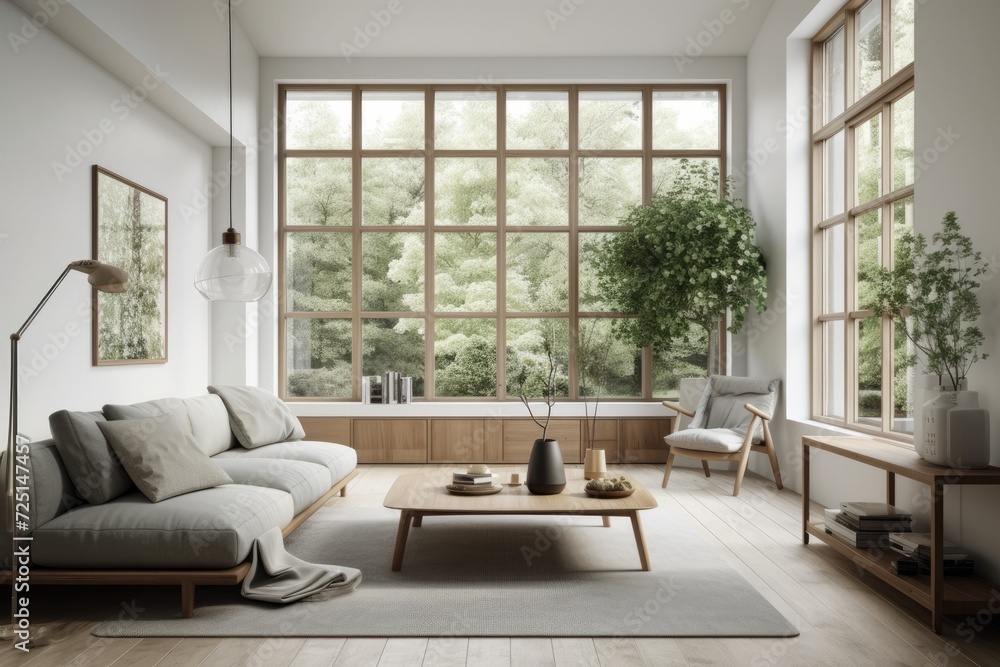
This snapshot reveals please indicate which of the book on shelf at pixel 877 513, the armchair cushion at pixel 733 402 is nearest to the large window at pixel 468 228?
the armchair cushion at pixel 733 402

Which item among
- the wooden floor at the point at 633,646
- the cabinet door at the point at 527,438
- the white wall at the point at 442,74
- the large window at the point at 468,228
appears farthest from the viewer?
the large window at the point at 468,228

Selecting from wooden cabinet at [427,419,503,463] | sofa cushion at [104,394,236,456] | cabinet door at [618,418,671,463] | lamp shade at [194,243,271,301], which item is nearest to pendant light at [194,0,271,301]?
lamp shade at [194,243,271,301]

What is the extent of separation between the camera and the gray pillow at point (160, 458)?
12.2 ft

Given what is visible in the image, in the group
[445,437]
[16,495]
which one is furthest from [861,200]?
[16,495]

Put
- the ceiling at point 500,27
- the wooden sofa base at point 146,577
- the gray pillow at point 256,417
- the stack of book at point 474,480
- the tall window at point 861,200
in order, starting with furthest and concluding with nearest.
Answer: the ceiling at point 500,27
the gray pillow at point 256,417
the tall window at point 861,200
the stack of book at point 474,480
the wooden sofa base at point 146,577

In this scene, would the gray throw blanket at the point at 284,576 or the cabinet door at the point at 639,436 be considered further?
the cabinet door at the point at 639,436

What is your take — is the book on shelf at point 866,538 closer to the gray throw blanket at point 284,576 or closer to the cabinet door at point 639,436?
the gray throw blanket at point 284,576

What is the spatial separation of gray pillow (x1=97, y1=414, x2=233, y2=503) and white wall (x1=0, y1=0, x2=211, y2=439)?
68 centimetres

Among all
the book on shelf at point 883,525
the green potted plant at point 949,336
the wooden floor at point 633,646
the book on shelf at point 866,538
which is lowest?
the wooden floor at point 633,646

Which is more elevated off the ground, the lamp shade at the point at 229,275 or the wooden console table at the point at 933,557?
the lamp shade at the point at 229,275

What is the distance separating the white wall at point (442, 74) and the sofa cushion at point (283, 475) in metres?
2.87

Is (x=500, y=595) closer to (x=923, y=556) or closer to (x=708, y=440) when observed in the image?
(x=923, y=556)

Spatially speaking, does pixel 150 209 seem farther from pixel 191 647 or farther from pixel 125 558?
pixel 191 647

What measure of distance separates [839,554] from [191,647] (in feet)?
11.1
